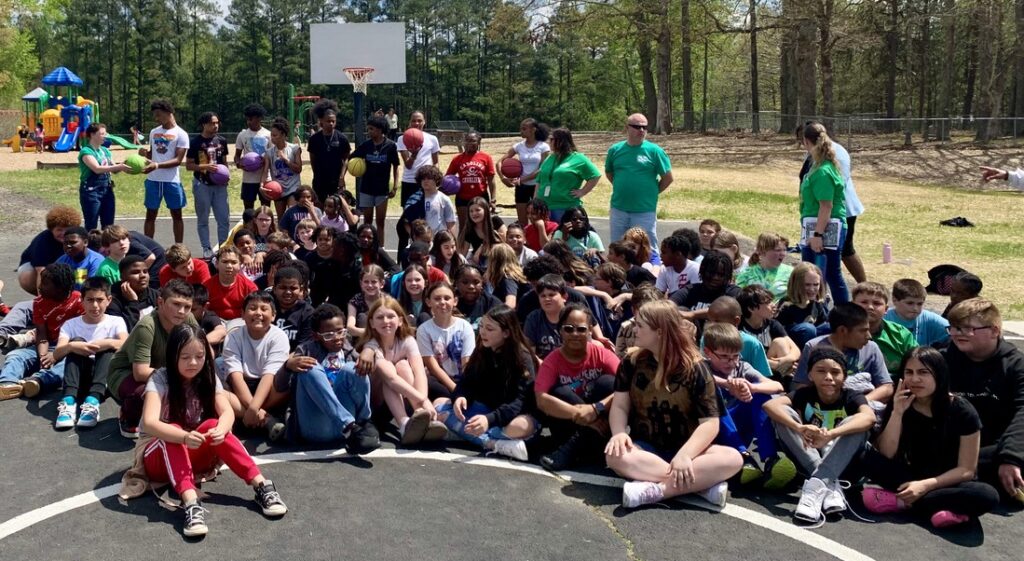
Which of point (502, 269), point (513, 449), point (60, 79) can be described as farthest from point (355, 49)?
point (513, 449)

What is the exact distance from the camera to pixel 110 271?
824cm

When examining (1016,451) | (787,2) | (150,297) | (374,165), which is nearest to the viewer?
(1016,451)

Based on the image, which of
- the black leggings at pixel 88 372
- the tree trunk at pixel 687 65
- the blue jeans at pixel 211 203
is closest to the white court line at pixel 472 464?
the black leggings at pixel 88 372

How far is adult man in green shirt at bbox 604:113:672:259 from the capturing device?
10.2 meters

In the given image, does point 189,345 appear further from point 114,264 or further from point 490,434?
point 114,264

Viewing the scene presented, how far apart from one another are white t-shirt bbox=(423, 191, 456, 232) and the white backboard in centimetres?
1477

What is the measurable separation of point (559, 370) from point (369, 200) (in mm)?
6786

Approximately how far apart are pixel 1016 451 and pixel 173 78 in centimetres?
6533

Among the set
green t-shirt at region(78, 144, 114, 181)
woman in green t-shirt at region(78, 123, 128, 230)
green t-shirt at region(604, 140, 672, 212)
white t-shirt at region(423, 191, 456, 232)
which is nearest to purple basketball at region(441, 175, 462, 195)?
white t-shirt at region(423, 191, 456, 232)

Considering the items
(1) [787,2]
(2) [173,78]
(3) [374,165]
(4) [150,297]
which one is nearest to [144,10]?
(2) [173,78]

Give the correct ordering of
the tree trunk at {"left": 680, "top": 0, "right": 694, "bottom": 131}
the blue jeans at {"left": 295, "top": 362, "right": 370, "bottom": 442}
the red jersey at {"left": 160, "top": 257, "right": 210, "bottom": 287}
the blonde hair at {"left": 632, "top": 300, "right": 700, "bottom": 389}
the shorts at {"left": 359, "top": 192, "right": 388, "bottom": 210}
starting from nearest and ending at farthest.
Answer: the blonde hair at {"left": 632, "top": 300, "right": 700, "bottom": 389}, the blue jeans at {"left": 295, "top": 362, "right": 370, "bottom": 442}, the red jersey at {"left": 160, "top": 257, "right": 210, "bottom": 287}, the shorts at {"left": 359, "top": 192, "right": 388, "bottom": 210}, the tree trunk at {"left": 680, "top": 0, "right": 694, "bottom": 131}

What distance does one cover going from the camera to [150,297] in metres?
7.79

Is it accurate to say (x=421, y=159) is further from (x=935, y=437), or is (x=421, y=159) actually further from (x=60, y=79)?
(x=60, y=79)

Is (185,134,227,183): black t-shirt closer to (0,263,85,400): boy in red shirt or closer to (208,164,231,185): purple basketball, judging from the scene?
(208,164,231,185): purple basketball
